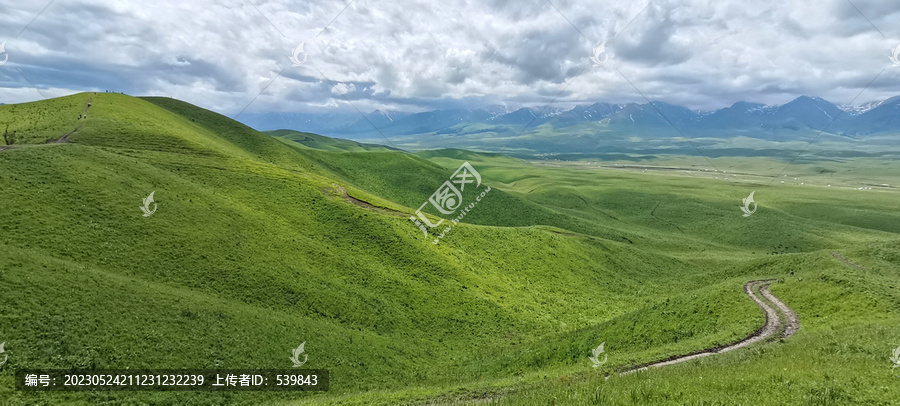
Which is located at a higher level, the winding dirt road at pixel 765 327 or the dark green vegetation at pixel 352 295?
the dark green vegetation at pixel 352 295

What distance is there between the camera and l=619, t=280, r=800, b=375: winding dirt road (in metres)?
24.7

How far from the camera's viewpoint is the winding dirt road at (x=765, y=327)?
24734 mm

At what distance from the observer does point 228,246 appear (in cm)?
4300

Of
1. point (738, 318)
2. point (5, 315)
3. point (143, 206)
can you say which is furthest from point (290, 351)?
point (738, 318)

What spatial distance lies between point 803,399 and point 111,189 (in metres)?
60.2

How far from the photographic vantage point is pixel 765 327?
2914 centimetres

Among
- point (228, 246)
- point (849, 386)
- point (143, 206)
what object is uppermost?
point (143, 206)

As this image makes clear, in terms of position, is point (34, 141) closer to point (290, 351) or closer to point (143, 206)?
point (143, 206)

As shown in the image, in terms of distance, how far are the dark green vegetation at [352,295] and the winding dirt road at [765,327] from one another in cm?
82

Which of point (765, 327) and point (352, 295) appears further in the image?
point (352, 295)

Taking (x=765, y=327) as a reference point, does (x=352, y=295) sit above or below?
above

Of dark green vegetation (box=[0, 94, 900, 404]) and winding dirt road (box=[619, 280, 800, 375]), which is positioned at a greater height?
dark green vegetation (box=[0, 94, 900, 404])

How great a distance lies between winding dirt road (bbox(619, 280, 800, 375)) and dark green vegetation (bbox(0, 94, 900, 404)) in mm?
817

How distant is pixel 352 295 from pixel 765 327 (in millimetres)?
37634
